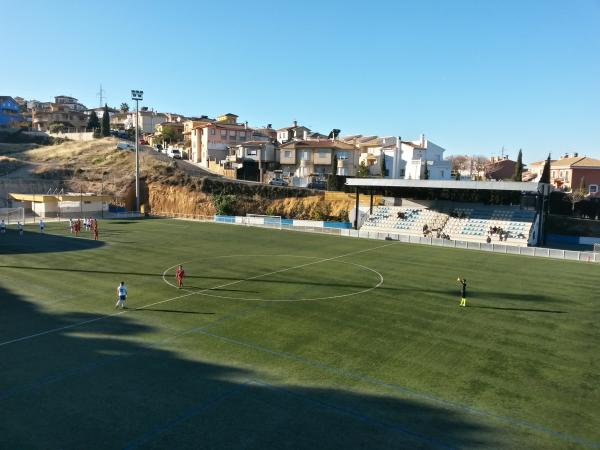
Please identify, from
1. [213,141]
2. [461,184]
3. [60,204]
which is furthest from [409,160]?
[60,204]

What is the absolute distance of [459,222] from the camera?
54.2 meters

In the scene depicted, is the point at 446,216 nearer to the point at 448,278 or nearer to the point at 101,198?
the point at 448,278

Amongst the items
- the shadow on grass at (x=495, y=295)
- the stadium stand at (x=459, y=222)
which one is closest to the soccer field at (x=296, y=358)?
the shadow on grass at (x=495, y=295)

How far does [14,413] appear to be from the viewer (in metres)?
13.1

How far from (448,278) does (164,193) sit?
61.7 meters

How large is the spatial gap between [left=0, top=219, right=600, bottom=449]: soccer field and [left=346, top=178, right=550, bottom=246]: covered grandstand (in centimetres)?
1454

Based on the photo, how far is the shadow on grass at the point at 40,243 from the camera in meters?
41.0

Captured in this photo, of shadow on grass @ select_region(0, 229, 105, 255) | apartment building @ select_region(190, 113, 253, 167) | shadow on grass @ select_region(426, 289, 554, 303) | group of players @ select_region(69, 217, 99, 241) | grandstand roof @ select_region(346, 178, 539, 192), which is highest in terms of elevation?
apartment building @ select_region(190, 113, 253, 167)

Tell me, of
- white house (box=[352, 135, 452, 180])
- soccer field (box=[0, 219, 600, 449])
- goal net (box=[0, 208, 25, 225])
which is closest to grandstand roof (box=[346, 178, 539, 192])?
soccer field (box=[0, 219, 600, 449])

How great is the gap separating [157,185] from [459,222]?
55.3 meters

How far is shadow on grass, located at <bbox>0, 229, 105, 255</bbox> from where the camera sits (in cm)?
4101

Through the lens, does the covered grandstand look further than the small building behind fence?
No

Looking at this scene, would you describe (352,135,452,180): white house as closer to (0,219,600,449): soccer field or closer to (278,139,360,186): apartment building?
(278,139,360,186): apartment building

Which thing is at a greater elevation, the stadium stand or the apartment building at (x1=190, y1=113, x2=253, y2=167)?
the apartment building at (x1=190, y1=113, x2=253, y2=167)
